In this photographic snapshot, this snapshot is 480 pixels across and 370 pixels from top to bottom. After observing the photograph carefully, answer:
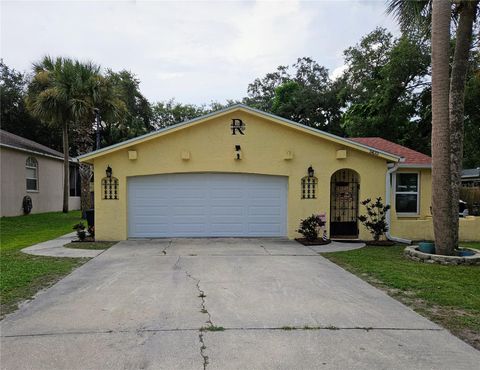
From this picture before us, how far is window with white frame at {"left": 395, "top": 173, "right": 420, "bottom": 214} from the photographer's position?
45.6 ft

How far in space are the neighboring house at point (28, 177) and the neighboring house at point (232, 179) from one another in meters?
9.07

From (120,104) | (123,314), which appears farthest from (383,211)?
(120,104)

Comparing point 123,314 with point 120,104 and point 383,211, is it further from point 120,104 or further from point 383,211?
point 120,104

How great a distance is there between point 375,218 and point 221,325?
8.60 metres

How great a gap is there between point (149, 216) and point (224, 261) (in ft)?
A: 14.6

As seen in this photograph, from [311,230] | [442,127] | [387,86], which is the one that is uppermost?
[387,86]

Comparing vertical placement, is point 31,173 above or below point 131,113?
below

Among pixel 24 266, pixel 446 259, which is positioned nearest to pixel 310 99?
pixel 446 259

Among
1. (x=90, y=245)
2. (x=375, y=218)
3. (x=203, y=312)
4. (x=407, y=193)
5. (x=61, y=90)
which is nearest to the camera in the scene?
(x=203, y=312)

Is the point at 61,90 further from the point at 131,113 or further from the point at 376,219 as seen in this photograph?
the point at 131,113

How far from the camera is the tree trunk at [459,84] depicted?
393 inches

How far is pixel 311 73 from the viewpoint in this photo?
35.2 meters

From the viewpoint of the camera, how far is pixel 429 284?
648cm

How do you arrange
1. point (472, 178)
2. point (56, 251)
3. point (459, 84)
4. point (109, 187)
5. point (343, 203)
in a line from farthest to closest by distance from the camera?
point (472, 178) → point (343, 203) → point (109, 187) → point (459, 84) → point (56, 251)
